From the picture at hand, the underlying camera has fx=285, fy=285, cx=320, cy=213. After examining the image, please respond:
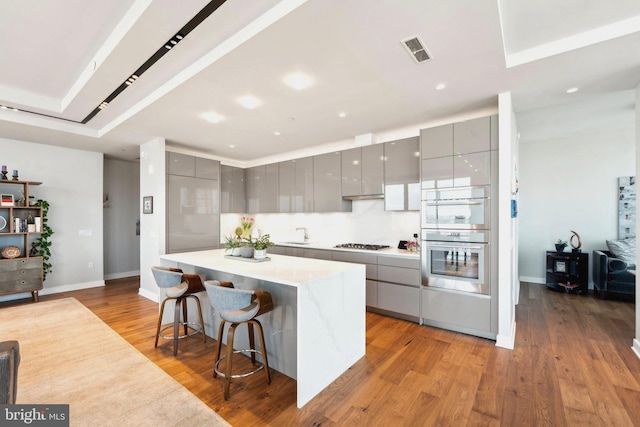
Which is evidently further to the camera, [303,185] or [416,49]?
[303,185]

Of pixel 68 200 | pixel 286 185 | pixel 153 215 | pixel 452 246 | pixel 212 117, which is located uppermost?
pixel 212 117

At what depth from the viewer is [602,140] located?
503 centimetres

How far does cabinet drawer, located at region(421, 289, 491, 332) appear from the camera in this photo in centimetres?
313

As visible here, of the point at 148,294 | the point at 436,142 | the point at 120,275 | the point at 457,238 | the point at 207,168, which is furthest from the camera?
the point at 120,275

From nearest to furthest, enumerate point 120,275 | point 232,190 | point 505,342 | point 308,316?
point 308,316 < point 505,342 < point 232,190 < point 120,275

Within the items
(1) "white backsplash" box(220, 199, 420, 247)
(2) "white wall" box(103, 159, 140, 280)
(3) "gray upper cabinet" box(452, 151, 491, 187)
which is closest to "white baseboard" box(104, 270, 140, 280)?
(2) "white wall" box(103, 159, 140, 280)

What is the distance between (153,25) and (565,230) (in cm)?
687

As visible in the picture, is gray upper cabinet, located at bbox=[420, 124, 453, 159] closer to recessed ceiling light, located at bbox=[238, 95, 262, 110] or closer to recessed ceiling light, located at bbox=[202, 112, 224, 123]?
recessed ceiling light, located at bbox=[238, 95, 262, 110]

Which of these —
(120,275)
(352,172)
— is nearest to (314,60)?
(352,172)

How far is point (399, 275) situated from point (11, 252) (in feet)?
19.4

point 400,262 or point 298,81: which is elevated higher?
point 298,81

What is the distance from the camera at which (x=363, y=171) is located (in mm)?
4363

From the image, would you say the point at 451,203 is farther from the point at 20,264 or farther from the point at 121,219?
the point at 121,219

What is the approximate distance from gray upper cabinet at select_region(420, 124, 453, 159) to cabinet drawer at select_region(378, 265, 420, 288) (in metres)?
1.46
